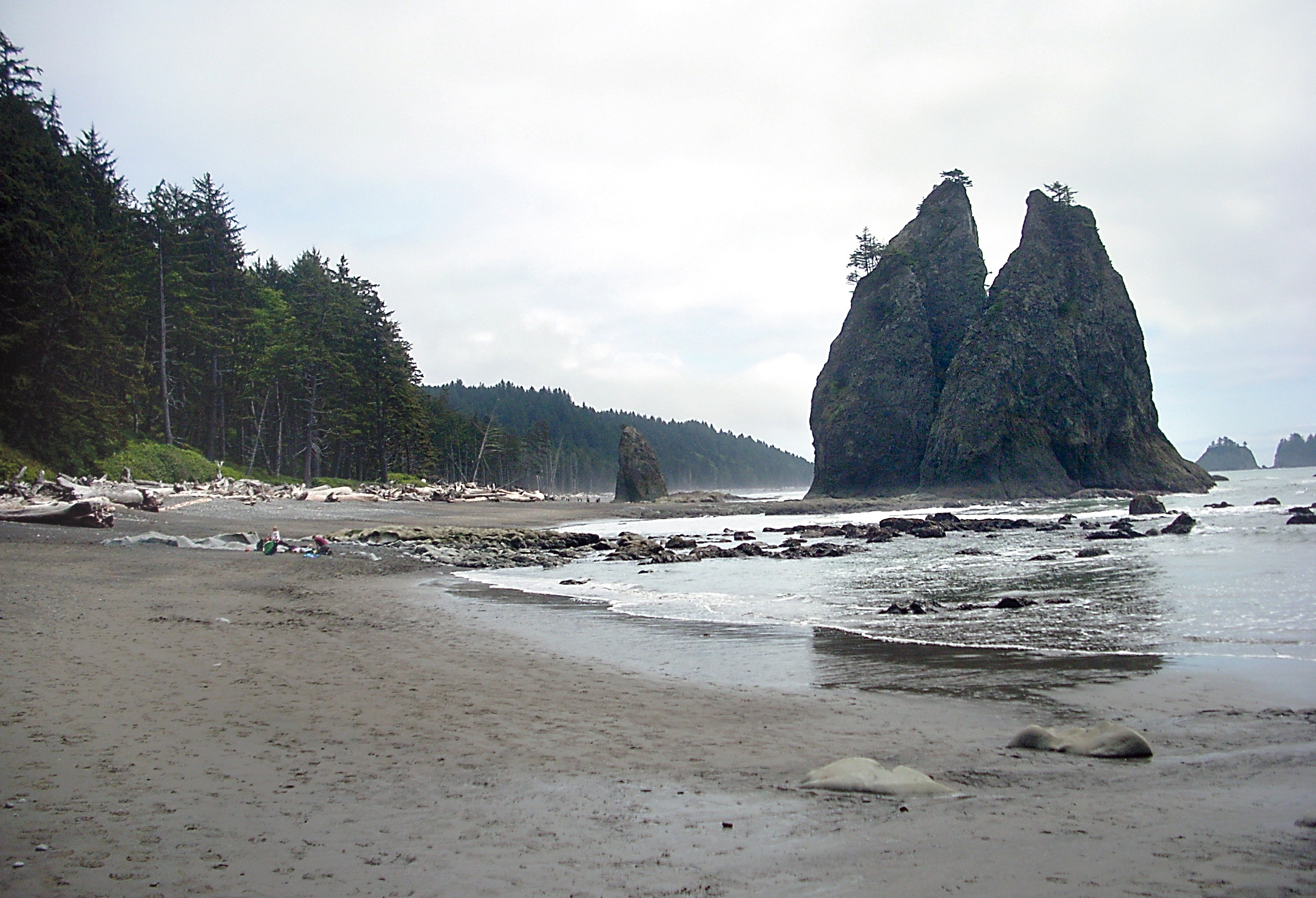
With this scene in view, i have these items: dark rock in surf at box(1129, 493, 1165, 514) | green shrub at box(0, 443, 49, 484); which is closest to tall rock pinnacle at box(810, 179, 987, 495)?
dark rock in surf at box(1129, 493, 1165, 514)

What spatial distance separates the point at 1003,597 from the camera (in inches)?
523

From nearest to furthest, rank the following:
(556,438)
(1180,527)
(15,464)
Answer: (15,464)
(1180,527)
(556,438)

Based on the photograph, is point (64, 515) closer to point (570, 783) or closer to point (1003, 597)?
point (570, 783)

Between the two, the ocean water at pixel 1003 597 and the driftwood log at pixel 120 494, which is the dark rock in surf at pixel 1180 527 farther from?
the driftwood log at pixel 120 494

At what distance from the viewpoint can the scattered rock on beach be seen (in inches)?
201

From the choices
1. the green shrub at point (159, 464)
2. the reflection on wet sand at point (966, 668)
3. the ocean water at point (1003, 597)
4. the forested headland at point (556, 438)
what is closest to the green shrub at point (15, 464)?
the green shrub at point (159, 464)

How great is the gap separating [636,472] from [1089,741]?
227 ft

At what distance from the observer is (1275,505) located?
3856 cm

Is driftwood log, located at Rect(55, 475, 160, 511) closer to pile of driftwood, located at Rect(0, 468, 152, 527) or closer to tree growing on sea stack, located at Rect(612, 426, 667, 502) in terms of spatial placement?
pile of driftwood, located at Rect(0, 468, 152, 527)

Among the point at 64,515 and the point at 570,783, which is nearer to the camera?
the point at 570,783

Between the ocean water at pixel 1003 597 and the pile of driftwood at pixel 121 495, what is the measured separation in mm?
10431

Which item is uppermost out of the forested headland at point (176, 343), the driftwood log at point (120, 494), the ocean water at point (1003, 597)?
the forested headland at point (176, 343)

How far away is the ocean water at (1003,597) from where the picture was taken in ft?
28.8

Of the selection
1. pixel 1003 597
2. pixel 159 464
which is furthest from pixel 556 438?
pixel 1003 597
